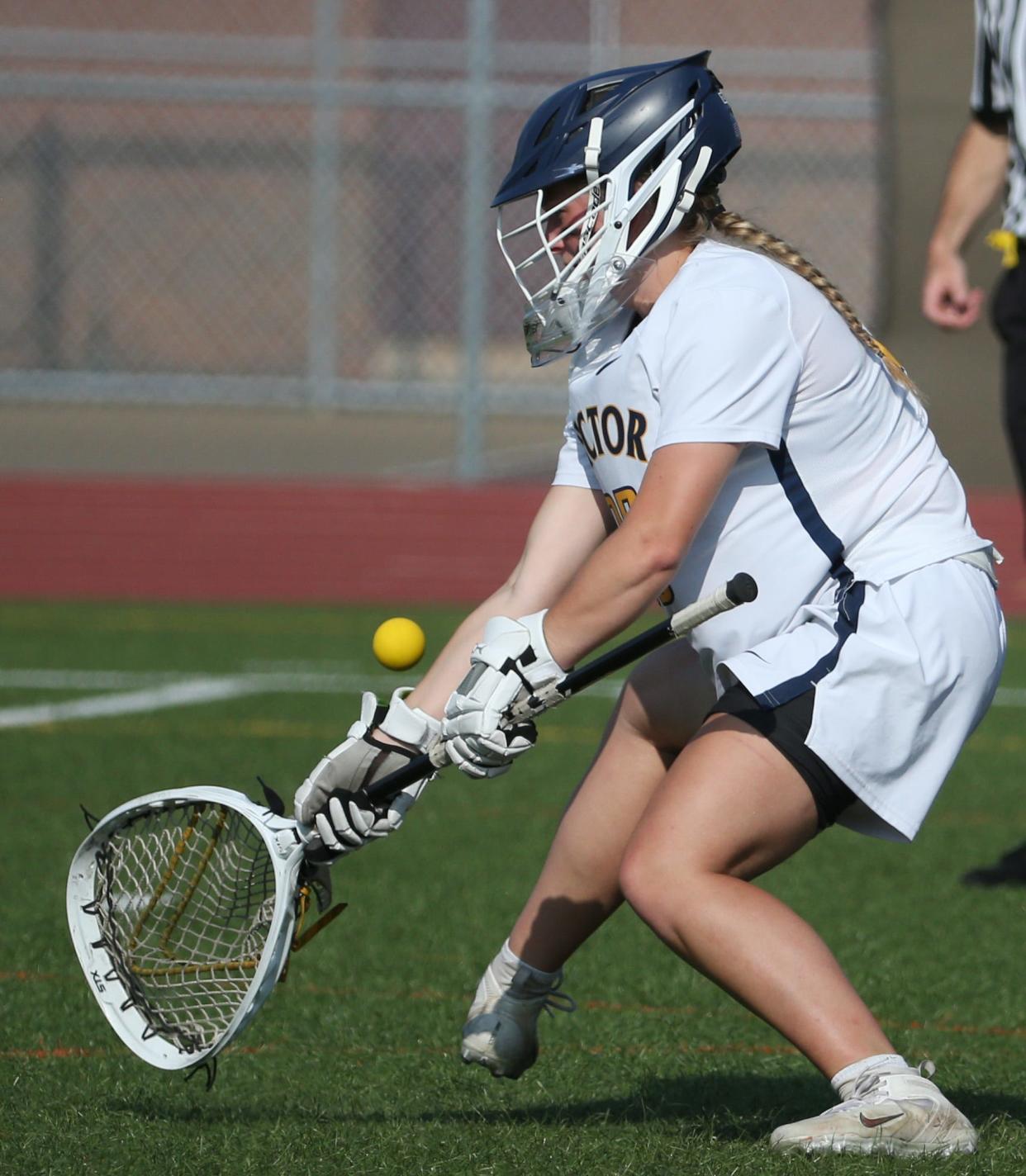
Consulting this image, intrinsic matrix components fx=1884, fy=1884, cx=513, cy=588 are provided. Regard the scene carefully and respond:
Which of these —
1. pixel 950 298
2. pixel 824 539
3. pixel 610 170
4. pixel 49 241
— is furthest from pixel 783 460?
pixel 49 241

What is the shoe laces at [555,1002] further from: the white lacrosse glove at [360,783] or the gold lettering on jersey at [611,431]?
the gold lettering on jersey at [611,431]

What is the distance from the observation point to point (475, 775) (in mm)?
2646

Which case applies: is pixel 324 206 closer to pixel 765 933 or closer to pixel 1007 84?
pixel 1007 84

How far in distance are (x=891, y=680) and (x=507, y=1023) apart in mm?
897

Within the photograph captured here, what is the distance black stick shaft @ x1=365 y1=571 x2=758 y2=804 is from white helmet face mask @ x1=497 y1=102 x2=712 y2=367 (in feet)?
1.54

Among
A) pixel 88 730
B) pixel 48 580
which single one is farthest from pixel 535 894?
pixel 48 580

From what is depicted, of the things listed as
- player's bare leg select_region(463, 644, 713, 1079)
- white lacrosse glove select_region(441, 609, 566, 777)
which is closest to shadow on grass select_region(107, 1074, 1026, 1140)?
player's bare leg select_region(463, 644, 713, 1079)

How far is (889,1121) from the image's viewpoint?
97.5 inches

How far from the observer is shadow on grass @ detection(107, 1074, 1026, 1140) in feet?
9.38

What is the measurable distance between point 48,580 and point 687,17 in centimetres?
914

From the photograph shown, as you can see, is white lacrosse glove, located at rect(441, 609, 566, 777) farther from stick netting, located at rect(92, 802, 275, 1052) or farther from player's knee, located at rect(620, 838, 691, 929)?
stick netting, located at rect(92, 802, 275, 1052)

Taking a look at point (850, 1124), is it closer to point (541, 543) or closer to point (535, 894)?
point (535, 894)

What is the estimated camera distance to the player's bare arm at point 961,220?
456cm

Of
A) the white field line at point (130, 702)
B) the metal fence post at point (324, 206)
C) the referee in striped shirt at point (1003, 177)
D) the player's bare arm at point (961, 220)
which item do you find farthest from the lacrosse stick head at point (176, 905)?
the metal fence post at point (324, 206)
